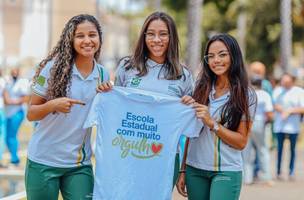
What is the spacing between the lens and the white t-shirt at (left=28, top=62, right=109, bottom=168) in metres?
5.28

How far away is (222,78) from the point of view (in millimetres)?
5539

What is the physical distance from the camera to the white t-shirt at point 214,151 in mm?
5355

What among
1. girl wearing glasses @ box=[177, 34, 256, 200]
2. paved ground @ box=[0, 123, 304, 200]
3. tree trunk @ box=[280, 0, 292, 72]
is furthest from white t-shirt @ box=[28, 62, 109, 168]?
tree trunk @ box=[280, 0, 292, 72]

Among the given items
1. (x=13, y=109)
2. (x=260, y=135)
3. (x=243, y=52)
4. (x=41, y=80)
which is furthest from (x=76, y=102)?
(x=243, y=52)

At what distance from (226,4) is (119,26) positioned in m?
64.5

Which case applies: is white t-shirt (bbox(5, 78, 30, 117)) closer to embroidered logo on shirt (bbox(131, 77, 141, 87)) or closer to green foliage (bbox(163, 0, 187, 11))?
embroidered logo on shirt (bbox(131, 77, 141, 87))

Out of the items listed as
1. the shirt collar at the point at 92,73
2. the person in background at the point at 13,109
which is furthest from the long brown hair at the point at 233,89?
the person in background at the point at 13,109

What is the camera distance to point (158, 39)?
5.51m

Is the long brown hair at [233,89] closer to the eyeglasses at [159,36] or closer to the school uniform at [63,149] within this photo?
the eyeglasses at [159,36]

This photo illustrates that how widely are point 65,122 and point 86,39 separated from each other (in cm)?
62

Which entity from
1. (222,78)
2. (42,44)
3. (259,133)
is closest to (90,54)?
(222,78)

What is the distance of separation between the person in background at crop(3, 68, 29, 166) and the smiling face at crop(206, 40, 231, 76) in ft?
27.5

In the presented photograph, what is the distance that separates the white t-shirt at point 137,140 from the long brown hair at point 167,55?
0.24 metres

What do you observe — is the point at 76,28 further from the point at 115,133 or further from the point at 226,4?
the point at 226,4
